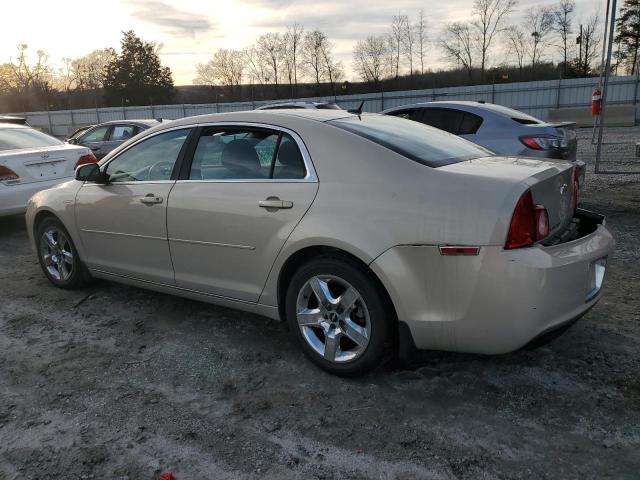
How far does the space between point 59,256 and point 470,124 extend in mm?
5507

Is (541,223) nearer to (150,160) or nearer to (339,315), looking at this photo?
(339,315)

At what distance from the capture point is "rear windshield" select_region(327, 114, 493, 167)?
10.2 feet

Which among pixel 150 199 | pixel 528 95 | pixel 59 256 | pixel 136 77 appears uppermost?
pixel 136 77

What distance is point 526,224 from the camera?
2.62 meters

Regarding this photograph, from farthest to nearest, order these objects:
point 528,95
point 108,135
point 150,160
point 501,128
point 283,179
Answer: point 528,95, point 108,135, point 501,128, point 150,160, point 283,179

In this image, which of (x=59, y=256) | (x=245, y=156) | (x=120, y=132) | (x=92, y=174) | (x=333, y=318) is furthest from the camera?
(x=120, y=132)

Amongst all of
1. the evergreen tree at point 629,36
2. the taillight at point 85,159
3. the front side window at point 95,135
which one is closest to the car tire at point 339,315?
the taillight at point 85,159

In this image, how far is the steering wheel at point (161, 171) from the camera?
12.8ft

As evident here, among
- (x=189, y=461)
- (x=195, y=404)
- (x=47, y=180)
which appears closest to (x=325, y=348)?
(x=195, y=404)

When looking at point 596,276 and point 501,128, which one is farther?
point 501,128

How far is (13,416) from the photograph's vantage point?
2936 mm

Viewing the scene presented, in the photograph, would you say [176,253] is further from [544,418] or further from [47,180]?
[47,180]

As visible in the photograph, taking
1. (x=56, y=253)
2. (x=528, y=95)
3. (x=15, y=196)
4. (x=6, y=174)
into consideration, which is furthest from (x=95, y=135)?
(x=528, y=95)

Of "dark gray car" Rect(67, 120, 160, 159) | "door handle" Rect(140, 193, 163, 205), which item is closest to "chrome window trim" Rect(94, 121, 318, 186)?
"door handle" Rect(140, 193, 163, 205)
